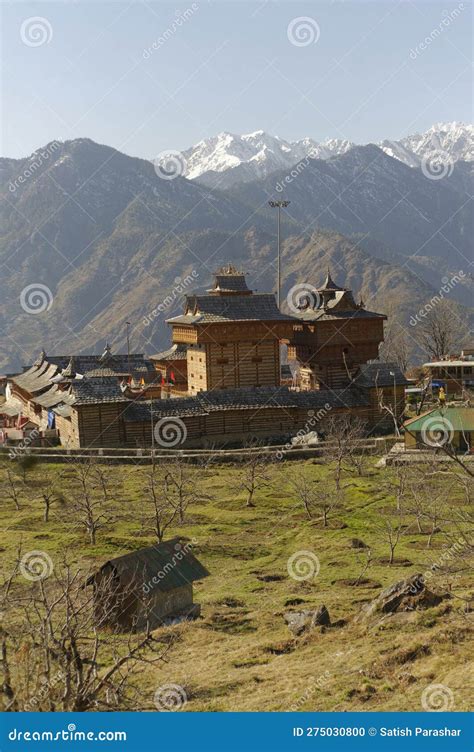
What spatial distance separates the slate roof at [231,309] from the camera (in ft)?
135

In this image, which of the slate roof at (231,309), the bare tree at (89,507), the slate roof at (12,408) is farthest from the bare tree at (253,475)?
the slate roof at (12,408)

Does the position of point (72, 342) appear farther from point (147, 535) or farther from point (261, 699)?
point (261, 699)

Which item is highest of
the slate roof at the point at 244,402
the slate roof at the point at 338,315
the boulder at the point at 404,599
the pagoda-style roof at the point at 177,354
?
the slate roof at the point at 338,315

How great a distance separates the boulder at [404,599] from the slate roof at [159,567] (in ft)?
12.9

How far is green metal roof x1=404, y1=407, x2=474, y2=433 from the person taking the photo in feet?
112

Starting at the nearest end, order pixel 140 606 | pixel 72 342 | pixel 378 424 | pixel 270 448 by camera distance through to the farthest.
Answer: pixel 140 606 < pixel 270 448 < pixel 378 424 < pixel 72 342

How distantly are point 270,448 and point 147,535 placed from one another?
39.7 feet

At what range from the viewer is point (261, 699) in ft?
41.1

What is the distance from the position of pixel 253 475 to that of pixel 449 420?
33.8 feet

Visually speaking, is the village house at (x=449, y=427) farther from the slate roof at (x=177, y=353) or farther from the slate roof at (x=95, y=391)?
the slate roof at (x=177, y=353)

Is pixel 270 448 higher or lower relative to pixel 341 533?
higher

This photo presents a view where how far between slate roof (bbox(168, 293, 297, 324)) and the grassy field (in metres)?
9.25

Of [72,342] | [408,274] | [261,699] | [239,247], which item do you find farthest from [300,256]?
Answer: [261,699]

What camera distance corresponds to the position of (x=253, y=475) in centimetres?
2927
